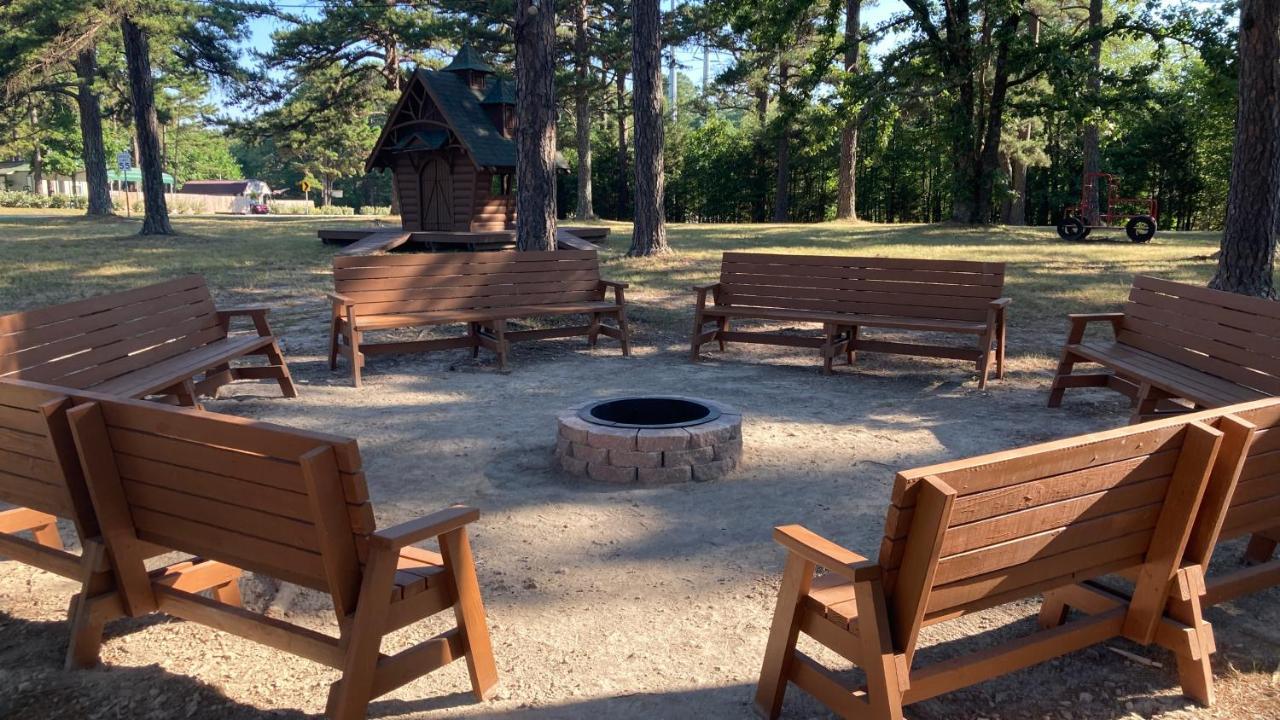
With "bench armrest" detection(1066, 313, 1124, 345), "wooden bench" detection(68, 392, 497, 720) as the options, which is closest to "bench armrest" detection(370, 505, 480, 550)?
"wooden bench" detection(68, 392, 497, 720)

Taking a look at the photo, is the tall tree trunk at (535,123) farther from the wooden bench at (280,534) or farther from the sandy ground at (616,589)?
the wooden bench at (280,534)

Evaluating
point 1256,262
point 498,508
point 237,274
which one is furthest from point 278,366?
point 1256,262

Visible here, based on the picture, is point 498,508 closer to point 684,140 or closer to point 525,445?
point 525,445

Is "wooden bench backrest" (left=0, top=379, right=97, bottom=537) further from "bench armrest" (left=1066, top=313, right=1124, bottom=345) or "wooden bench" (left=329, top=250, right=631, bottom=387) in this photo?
"bench armrest" (left=1066, top=313, right=1124, bottom=345)

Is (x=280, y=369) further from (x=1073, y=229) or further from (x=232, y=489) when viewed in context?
(x=1073, y=229)

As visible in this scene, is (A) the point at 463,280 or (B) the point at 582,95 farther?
(B) the point at 582,95

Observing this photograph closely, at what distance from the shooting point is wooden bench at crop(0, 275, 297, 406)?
15.6ft

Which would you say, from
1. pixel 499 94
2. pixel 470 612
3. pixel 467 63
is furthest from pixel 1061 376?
pixel 467 63

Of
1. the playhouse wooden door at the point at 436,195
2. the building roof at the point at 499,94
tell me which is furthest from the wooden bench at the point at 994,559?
the building roof at the point at 499,94

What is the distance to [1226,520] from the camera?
3.12m

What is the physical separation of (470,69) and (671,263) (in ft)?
33.4

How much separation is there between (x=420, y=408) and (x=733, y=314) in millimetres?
3211

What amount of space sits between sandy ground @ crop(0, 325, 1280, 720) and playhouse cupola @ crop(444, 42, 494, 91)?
16.8 m

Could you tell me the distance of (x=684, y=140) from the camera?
3834cm
